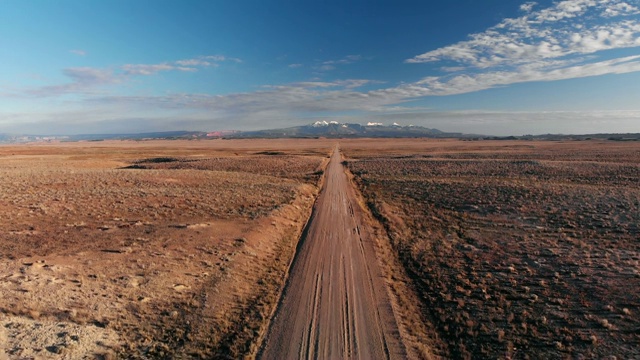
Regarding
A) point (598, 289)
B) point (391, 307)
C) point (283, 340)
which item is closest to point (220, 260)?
point (283, 340)

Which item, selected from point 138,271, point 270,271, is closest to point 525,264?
point 270,271

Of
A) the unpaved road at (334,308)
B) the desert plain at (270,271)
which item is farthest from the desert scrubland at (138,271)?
the unpaved road at (334,308)

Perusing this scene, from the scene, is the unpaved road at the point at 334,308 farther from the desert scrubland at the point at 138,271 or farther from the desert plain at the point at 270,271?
the desert scrubland at the point at 138,271

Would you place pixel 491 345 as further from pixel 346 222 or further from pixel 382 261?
pixel 346 222

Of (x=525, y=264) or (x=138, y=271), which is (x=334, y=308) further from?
(x=525, y=264)

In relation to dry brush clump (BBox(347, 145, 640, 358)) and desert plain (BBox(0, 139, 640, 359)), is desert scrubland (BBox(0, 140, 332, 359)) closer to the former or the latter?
desert plain (BBox(0, 139, 640, 359))

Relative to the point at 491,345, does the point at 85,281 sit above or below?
above
